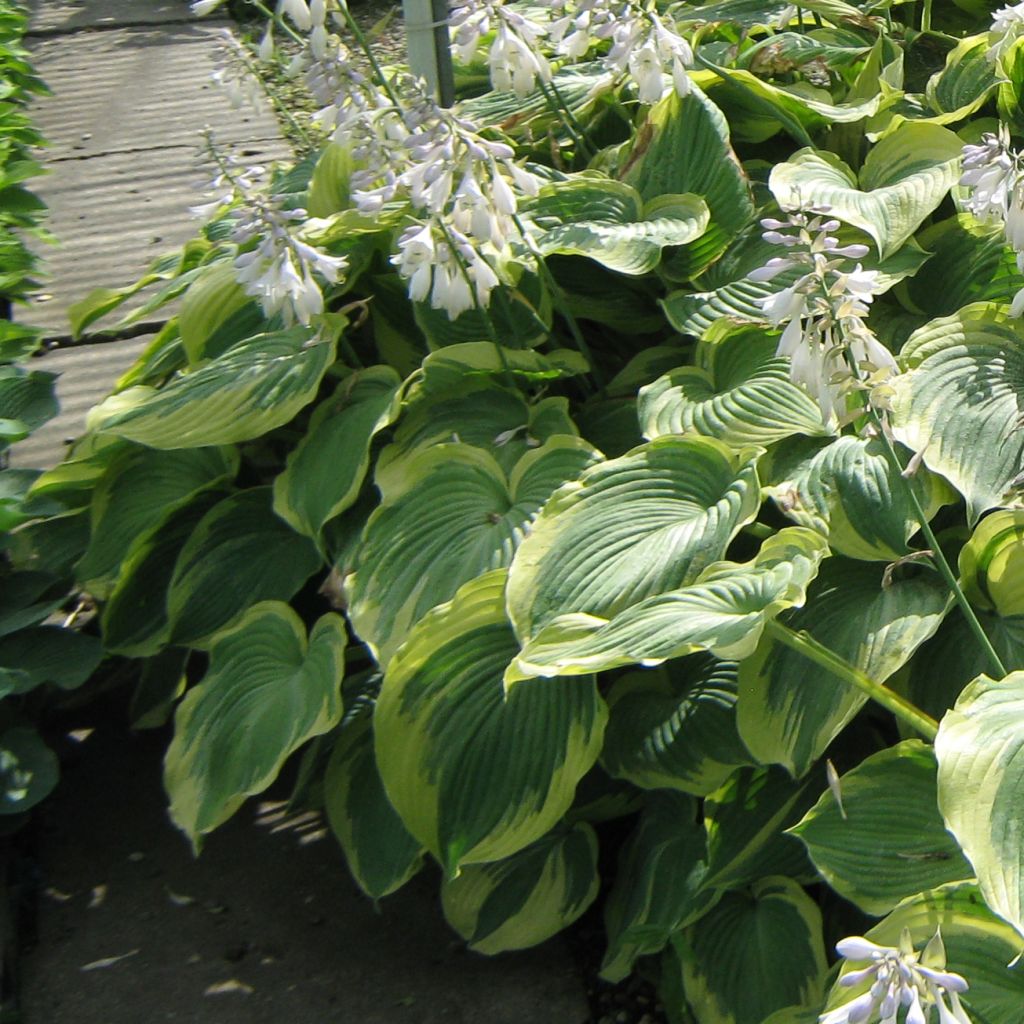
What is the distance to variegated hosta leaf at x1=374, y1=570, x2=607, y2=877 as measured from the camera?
1.82 metres

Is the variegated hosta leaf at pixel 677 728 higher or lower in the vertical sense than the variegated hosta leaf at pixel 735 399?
lower

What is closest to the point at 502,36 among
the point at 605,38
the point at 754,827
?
the point at 605,38

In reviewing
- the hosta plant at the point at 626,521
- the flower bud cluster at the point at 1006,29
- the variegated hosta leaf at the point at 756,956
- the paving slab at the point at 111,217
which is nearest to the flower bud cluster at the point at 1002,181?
the hosta plant at the point at 626,521

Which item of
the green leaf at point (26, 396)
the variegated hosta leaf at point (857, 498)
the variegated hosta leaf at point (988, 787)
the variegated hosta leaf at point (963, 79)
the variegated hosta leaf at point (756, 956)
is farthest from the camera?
the variegated hosta leaf at point (963, 79)

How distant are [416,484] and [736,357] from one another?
0.56 meters

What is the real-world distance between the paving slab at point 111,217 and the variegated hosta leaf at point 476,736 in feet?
6.52

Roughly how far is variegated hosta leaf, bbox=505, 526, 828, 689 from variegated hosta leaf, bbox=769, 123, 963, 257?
706 mm

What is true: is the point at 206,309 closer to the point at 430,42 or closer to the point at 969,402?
the point at 430,42

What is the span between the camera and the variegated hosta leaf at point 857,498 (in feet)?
6.07

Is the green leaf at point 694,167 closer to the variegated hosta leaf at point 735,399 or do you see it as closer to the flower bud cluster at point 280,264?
the variegated hosta leaf at point 735,399

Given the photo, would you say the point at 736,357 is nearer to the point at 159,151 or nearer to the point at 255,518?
the point at 255,518

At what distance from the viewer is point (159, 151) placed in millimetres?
4703

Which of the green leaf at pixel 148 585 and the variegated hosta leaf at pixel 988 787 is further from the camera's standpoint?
the green leaf at pixel 148 585

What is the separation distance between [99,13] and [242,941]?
18.3 ft
